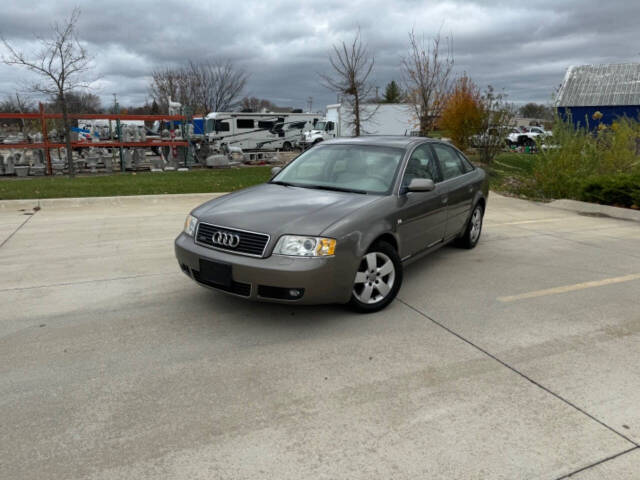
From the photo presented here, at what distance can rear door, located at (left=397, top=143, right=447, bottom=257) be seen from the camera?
15.4 ft

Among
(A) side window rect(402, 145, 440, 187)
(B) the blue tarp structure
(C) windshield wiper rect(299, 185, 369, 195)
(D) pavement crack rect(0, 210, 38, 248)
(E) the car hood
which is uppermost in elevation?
(B) the blue tarp structure

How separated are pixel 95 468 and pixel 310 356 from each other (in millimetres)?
1563

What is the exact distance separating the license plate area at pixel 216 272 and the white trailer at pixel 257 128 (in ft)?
Result: 82.4

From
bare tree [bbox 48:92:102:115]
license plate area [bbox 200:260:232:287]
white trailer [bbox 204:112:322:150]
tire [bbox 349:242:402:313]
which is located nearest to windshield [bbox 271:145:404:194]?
tire [bbox 349:242:402:313]

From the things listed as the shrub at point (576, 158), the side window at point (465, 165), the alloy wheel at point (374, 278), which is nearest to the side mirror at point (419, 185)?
the alloy wheel at point (374, 278)

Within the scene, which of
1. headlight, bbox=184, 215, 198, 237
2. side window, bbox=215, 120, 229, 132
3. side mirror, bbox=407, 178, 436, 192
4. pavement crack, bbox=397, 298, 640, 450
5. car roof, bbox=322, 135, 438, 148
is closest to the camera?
pavement crack, bbox=397, 298, 640, 450

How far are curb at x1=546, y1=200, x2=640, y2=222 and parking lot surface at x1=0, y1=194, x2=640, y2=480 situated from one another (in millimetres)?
4479

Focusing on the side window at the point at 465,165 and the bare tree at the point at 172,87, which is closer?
the side window at the point at 465,165

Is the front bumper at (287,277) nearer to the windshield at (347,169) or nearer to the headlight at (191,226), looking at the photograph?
the headlight at (191,226)

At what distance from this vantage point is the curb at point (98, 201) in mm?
9742

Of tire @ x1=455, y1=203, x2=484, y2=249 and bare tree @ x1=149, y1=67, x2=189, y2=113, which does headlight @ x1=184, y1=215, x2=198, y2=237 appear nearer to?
tire @ x1=455, y1=203, x2=484, y2=249

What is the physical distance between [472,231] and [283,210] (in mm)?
3505

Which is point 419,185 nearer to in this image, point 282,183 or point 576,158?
point 282,183

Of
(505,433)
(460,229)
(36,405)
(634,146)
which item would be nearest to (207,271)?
(36,405)
